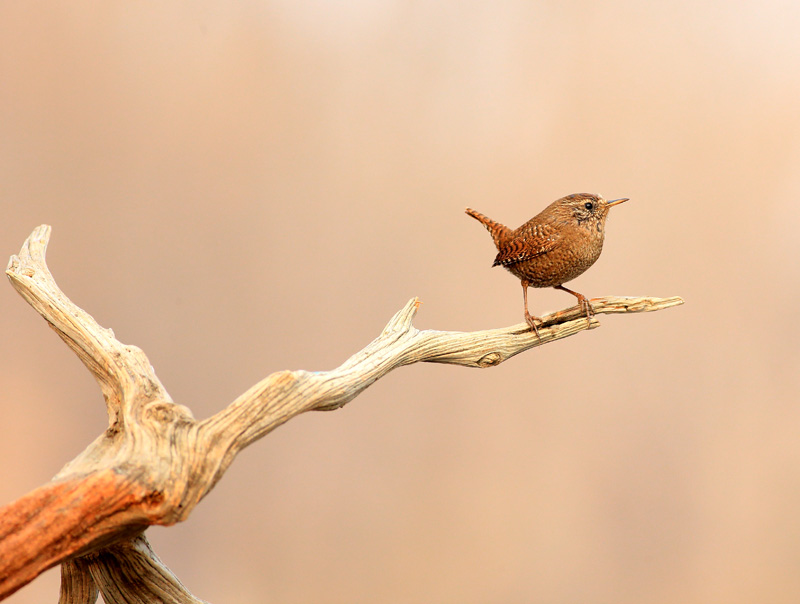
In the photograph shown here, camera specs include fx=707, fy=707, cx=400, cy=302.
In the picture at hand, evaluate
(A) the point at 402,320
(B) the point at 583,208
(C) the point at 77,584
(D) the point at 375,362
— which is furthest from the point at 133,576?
(B) the point at 583,208

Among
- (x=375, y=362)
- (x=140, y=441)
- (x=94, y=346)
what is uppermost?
(x=94, y=346)

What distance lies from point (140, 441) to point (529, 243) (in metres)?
1.83

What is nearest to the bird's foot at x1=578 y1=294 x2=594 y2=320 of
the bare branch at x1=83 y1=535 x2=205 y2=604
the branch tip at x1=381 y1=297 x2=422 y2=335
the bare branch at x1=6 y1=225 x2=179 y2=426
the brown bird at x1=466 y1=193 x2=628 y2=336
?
the brown bird at x1=466 y1=193 x2=628 y2=336

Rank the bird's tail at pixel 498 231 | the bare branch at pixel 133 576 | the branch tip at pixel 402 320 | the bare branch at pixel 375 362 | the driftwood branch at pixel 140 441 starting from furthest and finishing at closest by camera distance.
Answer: the bird's tail at pixel 498 231 → the branch tip at pixel 402 320 → the bare branch at pixel 133 576 → the bare branch at pixel 375 362 → the driftwood branch at pixel 140 441

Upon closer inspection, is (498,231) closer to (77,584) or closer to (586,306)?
(586,306)

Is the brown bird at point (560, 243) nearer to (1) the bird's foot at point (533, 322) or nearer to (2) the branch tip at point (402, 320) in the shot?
(1) the bird's foot at point (533, 322)

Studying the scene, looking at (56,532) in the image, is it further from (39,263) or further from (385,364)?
(39,263)

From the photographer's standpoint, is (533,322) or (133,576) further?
(533,322)

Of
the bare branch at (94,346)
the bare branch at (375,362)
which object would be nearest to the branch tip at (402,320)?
the bare branch at (375,362)

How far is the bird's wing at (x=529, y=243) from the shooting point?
3.14 m

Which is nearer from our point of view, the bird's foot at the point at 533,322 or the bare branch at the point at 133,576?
the bare branch at the point at 133,576

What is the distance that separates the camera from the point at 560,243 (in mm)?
3123

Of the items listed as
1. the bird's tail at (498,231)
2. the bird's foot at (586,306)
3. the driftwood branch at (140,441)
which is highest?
the bird's tail at (498,231)

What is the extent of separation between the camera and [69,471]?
234 centimetres
